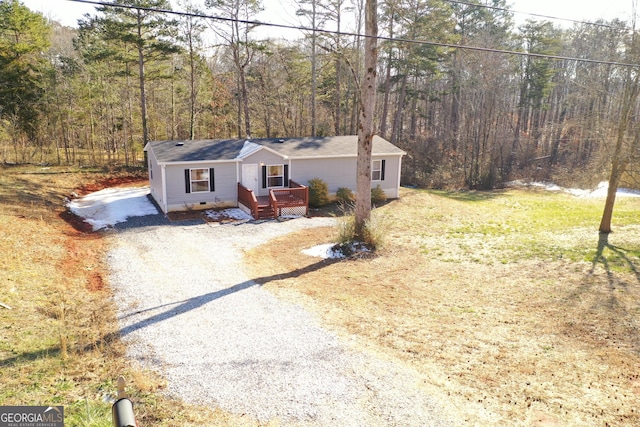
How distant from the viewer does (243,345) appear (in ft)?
24.6

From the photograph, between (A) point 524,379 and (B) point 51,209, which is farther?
(B) point 51,209

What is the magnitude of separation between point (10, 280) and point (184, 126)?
2918 centimetres

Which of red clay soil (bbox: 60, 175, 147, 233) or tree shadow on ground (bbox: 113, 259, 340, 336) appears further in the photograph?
red clay soil (bbox: 60, 175, 147, 233)

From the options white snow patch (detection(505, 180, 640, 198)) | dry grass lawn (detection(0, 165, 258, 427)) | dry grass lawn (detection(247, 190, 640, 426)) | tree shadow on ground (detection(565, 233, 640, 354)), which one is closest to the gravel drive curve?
dry grass lawn (detection(0, 165, 258, 427))

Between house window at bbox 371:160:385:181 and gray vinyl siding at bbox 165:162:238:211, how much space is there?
706cm

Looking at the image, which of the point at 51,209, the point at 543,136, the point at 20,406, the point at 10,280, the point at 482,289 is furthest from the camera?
the point at 543,136

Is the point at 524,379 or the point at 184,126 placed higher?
the point at 184,126

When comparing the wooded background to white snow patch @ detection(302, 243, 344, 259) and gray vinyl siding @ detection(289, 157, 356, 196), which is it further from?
white snow patch @ detection(302, 243, 344, 259)

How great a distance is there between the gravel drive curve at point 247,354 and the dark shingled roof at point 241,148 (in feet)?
25.3

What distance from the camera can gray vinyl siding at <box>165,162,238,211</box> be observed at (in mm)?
18703

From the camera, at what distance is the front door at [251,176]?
19.9m

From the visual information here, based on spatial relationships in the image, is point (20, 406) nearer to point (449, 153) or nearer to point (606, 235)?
point (606, 235)

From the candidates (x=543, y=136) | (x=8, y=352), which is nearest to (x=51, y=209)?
(x=8, y=352)

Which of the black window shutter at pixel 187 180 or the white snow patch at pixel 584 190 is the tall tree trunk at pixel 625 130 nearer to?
the white snow patch at pixel 584 190
